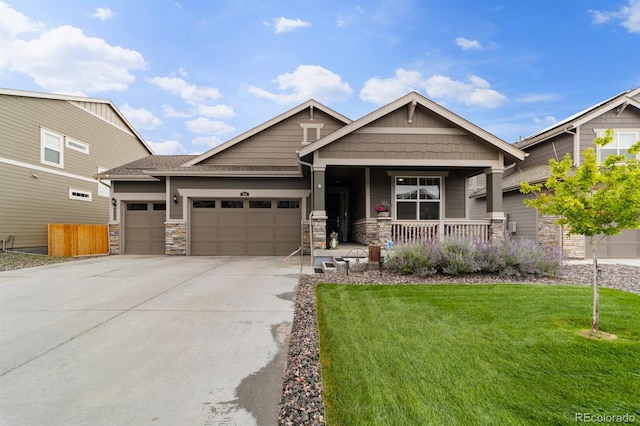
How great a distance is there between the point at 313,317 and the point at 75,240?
42.8 feet

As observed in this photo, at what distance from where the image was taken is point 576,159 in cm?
1162

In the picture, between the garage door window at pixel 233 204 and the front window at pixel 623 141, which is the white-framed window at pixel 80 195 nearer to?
the garage door window at pixel 233 204

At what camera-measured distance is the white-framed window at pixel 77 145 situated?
14.8 m

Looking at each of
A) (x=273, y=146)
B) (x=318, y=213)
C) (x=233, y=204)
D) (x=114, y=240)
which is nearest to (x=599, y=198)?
(x=318, y=213)

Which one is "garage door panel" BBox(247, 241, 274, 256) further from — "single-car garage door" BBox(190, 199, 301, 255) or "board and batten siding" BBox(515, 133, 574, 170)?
Answer: "board and batten siding" BBox(515, 133, 574, 170)

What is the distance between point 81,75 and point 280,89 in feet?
38.2

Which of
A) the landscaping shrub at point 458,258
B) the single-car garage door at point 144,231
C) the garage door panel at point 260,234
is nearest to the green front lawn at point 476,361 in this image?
the landscaping shrub at point 458,258

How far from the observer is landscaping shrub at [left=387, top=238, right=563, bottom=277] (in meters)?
7.02

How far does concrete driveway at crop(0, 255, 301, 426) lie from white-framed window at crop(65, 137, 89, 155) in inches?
444

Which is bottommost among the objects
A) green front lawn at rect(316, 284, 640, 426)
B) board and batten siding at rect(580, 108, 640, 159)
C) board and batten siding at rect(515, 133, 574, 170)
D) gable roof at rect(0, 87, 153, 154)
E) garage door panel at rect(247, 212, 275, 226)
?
green front lawn at rect(316, 284, 640, 426)

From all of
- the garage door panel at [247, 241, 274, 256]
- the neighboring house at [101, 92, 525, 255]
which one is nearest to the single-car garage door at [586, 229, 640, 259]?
the neighboring house at [101, 92, 525, 255]

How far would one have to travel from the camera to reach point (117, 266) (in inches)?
362

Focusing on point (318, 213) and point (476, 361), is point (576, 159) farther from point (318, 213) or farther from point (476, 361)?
point (476, 361)

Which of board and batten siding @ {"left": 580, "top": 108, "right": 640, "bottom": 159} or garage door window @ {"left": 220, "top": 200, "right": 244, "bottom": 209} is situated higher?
board and batten siding @ {"left": 580, "top": 108, "right": 640, "bottom": 159}
